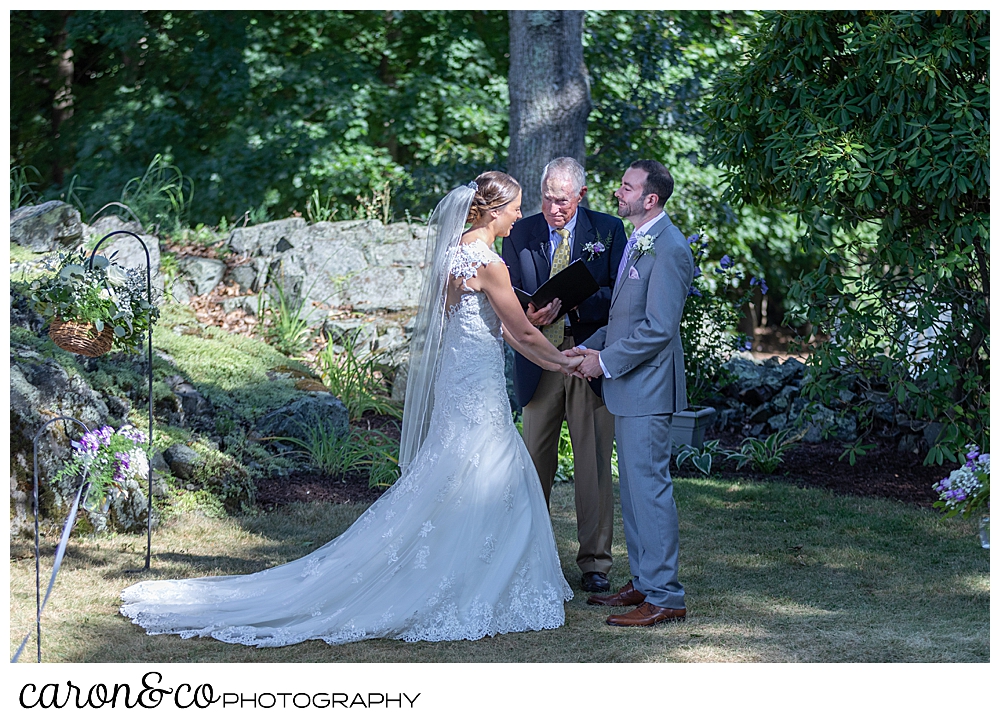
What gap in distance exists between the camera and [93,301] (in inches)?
182

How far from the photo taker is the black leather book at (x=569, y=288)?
4449 millimetres

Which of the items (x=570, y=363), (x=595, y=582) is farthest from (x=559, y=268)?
(x=595, y=582)

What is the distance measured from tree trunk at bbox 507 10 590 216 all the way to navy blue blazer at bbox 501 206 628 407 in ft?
11.4

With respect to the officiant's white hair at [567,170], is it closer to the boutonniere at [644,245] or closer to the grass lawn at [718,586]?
the boutonniere at [644,245]

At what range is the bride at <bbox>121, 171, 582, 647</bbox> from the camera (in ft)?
13.4

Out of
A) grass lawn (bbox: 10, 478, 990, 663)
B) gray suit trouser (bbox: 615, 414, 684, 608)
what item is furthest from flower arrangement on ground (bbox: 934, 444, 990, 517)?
gray suit trouser (bbox: 615, 414, 684, 608)

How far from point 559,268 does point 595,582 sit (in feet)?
5.19

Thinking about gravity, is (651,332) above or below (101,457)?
above

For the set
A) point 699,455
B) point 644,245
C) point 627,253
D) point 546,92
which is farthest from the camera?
point 546,92

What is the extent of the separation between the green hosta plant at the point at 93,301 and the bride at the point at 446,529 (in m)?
1.26

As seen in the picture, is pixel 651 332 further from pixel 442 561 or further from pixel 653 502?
pixel 442 561

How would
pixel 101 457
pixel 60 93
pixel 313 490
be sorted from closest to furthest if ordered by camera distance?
pixel 101 457, pixel 313 490, pixel 60 93

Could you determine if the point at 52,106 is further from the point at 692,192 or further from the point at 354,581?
the point at 354,581

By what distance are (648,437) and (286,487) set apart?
10.4 ft
